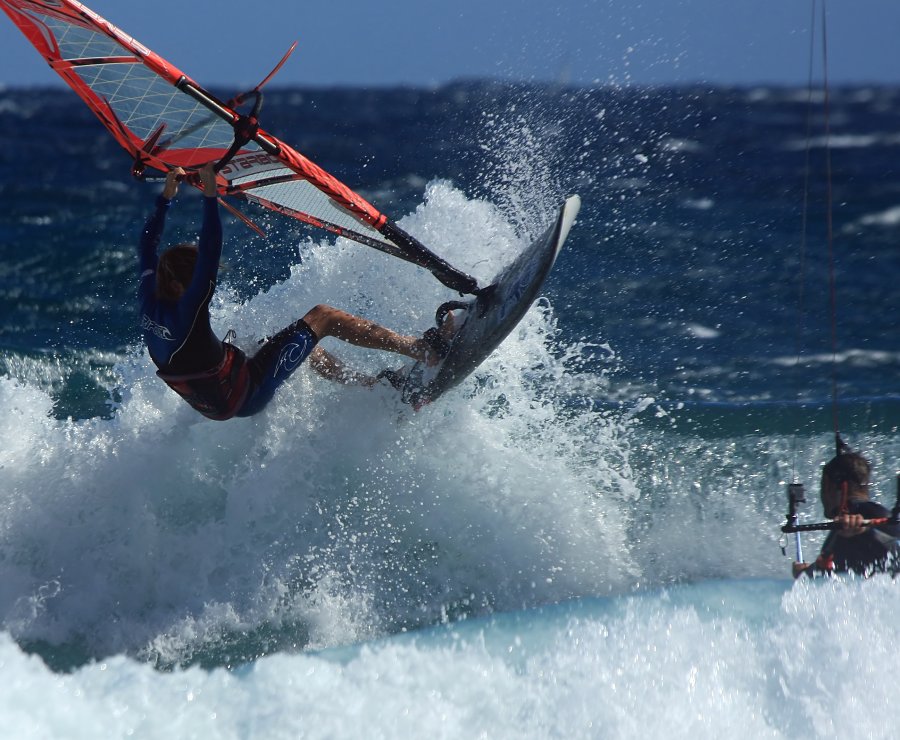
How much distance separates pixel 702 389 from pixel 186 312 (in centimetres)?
384

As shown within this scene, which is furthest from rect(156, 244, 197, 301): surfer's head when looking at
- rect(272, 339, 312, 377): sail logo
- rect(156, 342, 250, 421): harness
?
rect(272, 339, 312, 377): sail logo

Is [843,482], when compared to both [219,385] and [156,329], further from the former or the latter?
[156,329]

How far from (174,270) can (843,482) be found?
119 inches

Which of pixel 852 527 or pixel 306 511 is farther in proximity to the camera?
pixel 306 511

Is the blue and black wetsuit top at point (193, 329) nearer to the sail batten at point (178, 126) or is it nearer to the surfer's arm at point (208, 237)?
the surfer's arm at point (208, 237)

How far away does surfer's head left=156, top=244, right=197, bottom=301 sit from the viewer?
355cm

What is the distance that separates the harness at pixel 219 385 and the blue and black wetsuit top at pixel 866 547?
8.85ft

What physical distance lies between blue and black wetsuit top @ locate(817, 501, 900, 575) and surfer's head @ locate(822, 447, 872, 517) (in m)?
0.06

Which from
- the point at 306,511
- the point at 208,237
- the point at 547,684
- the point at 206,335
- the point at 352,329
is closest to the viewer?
the point at 547,684

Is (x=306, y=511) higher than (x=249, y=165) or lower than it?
lower

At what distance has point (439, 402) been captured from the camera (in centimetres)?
474

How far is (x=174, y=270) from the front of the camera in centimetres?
359

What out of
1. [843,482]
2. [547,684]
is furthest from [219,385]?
[843,482]

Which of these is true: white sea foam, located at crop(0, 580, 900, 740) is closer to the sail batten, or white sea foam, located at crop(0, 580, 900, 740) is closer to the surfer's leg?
the surfer's leg
